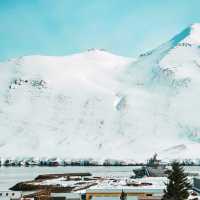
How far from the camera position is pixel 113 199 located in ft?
216

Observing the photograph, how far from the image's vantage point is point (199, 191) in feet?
283

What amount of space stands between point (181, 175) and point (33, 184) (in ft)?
234

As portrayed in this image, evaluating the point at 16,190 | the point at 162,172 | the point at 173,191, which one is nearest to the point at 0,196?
the point at 16,190

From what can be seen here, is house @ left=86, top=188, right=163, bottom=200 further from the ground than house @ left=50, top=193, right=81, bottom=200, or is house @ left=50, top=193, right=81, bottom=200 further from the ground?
house @ left=86, top=188, right=163, bottom=200

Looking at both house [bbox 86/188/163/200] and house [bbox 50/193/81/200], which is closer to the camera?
house [bbox 86/188/163/200]

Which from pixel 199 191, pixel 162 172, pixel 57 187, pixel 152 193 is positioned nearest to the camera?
pixel 152 193

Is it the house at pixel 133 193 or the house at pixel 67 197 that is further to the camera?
the house at pixel 67 197

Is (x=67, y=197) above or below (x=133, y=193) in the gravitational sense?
below

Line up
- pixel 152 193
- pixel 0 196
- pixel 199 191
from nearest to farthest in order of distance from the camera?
pixel 152 193 < pixel 199 191 < pixel 0 196

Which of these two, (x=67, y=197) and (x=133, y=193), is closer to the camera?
(x=67, y=197)

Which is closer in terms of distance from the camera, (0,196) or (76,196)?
(76,196)

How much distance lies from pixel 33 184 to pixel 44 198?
4035 cm

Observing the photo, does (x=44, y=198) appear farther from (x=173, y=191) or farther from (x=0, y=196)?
(x=173, y=191)

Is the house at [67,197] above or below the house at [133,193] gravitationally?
below
